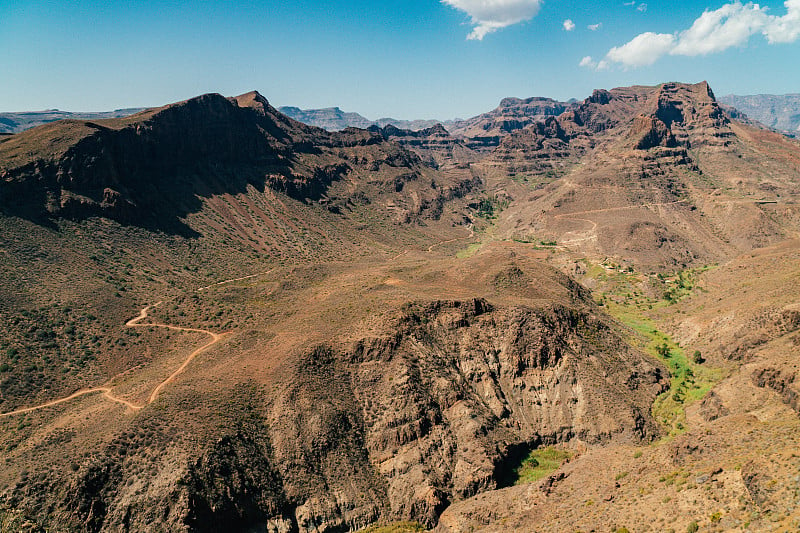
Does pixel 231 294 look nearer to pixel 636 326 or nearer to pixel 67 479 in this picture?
pixel 67 479

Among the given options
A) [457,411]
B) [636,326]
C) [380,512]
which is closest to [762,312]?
[636,326]

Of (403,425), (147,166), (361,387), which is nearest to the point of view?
(403,425)

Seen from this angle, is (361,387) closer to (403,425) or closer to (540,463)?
(403,425)

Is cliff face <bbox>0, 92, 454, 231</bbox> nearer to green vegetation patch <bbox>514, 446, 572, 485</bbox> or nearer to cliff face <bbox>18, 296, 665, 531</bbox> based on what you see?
cliff face <bbox>18, 296, 665, 531</bbox>

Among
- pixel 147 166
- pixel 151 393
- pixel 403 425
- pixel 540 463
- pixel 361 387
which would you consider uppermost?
pixel 147 166

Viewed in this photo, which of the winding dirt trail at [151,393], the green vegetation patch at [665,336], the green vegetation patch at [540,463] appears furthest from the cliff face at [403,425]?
the winding dirt trail at [151,393]

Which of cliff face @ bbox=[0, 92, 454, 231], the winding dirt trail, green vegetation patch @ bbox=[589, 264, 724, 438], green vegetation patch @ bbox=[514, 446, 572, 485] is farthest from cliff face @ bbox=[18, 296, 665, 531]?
cliff face @ bbox=[0, 92, 454, 231]

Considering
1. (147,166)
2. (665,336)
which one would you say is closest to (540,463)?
(665,336)

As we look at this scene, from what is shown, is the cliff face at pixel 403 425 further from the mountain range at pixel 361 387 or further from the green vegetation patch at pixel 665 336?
the green vegetation patch at pixel 665 336

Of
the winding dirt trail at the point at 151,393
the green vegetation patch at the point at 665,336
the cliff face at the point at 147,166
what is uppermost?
the cliff face at the point at 147,166
